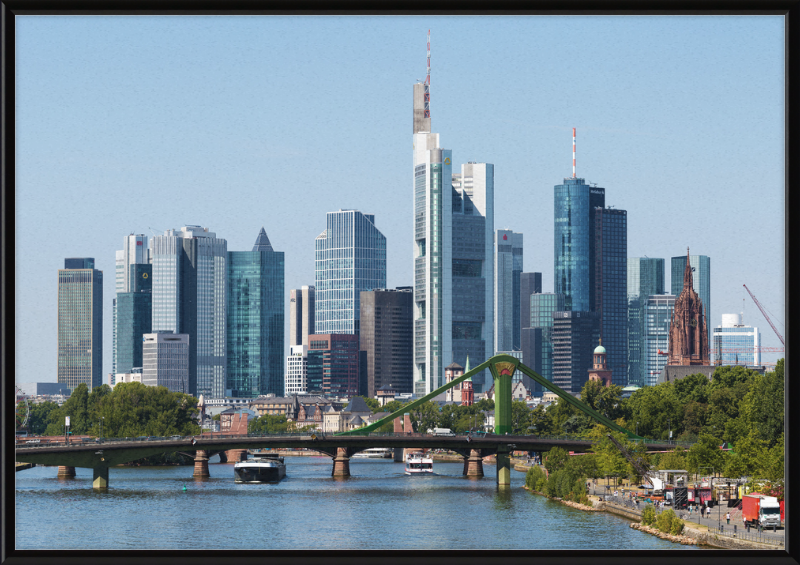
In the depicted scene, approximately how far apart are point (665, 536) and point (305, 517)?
1512cm

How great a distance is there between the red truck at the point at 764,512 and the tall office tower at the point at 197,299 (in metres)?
166

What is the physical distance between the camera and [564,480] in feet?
174

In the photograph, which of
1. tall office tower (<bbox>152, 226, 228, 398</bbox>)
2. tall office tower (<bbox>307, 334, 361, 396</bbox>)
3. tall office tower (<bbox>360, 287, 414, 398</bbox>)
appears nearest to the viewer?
tall office tower (<bbox>152, 226, 228, 398</bbox>)

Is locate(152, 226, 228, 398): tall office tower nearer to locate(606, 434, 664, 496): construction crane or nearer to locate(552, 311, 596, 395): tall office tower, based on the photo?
locate(552, 311, 596, 395): tall office tower

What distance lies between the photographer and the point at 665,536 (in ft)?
113

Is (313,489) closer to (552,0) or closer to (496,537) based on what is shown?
(496,537)

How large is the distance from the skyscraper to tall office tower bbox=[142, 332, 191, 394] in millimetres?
39836

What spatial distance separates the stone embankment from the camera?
32.4 m

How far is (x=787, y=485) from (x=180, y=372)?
601 feet

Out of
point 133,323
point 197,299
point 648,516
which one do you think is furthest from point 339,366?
point 648,516

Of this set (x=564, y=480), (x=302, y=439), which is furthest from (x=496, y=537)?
(x=302, y=439)

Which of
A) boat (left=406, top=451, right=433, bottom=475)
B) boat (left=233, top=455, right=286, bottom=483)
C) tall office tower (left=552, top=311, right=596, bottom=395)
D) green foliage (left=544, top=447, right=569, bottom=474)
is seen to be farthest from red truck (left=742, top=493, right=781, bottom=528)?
tall office tower (left=552, top=311, right=596, bottom=395)

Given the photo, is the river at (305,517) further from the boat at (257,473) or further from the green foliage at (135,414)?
the green foliage at (135,414)

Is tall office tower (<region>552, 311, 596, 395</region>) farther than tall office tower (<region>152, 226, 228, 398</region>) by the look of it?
Yes
